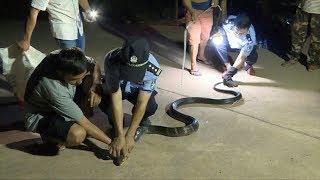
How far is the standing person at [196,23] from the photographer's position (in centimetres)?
649

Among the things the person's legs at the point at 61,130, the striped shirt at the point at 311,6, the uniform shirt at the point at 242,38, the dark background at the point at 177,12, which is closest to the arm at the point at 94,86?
the person's legs at the point at 61,130

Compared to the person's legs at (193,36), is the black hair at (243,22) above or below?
above

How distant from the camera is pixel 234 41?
644 cm

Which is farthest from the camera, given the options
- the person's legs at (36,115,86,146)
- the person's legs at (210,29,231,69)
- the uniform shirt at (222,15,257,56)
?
the person's legs at (210,29,231,69)

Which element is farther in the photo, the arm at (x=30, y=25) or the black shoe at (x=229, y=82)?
the black shoe at (x=229, y=82)

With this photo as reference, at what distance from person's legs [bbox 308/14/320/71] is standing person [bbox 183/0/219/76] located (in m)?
1.63

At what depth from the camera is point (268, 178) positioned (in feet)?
11.5

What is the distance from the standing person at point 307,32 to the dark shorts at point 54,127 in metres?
4.59

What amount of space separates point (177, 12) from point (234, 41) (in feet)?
14.2

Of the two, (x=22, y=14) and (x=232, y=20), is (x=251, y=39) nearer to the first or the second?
(x=232, y=20)

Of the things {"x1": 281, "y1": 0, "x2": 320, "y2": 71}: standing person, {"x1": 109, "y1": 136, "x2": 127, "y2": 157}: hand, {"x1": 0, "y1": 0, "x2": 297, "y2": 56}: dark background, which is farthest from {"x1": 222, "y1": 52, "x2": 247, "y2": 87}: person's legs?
{"x1": 109, "y1": 136, "x2": 127, "y2": 157}: hand

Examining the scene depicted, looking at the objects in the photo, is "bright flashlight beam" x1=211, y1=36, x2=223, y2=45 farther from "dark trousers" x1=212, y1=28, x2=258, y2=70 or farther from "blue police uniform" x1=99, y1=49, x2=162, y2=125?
"blue police uniform" x1=99, y1=49, x2=162, y2=125

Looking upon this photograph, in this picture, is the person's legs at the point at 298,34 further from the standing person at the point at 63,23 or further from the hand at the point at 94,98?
the hand at the point at 94,98

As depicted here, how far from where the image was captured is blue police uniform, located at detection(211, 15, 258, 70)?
6332mm
